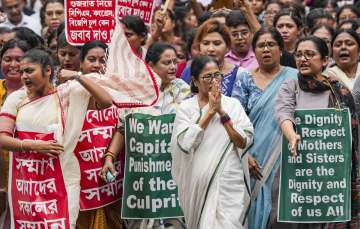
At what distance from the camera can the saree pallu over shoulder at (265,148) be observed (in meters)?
10.4

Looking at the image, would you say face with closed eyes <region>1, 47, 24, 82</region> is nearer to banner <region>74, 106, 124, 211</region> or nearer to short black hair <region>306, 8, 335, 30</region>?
banner <region>74, 106, 124, 211</region>

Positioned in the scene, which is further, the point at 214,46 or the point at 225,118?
the point at 214,46

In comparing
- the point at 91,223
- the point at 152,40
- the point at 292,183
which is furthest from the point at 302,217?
the point at 152,40

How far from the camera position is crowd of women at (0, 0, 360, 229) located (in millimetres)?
9641

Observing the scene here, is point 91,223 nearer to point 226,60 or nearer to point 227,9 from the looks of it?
point 226,60

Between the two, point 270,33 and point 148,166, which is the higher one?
point 270,33

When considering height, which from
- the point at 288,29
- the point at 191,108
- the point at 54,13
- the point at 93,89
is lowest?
the point at 191,108

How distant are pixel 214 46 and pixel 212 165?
4.71 feet

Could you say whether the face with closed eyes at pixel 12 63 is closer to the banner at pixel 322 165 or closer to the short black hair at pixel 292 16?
the banner at pixel 322 165

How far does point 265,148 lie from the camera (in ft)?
34.3

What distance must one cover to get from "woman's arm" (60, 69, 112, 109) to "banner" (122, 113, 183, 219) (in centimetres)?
60

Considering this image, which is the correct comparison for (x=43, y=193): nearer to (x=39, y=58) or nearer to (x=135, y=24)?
(x=39, y=58)

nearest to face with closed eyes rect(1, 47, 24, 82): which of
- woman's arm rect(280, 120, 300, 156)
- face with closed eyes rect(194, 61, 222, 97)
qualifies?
face with closed eyes rect(194, 61, 222, 97)

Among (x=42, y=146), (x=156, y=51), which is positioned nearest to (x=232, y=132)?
(x=156, y=51)
